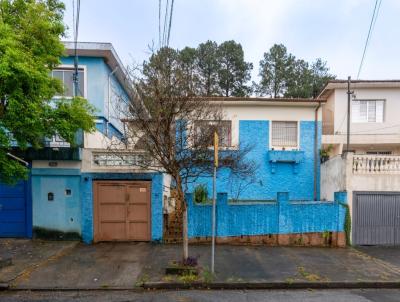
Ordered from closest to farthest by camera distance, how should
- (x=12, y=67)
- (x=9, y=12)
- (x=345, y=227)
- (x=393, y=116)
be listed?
(x=12, y=67), (x=9, y=12), (x=345, y=227), (x=393, y=116)

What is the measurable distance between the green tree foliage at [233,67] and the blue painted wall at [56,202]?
90.7 ft

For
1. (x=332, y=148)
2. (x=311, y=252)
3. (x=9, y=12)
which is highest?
(x=9, y=12)

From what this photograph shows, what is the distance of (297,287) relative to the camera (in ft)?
24.0

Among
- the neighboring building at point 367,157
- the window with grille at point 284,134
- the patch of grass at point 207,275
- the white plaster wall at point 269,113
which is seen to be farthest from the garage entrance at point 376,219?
the patch of grass at point 207,275

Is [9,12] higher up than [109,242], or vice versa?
[9,12]

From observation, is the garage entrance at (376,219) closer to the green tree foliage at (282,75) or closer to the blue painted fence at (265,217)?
the blue painted fence at (265,217)

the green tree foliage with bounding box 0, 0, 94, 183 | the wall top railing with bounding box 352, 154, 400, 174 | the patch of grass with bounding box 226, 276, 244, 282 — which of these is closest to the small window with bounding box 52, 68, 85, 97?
the green tree foliage with bounding box 0, 0, 94, 183

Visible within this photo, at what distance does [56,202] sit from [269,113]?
10.6 m

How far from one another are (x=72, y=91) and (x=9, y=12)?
6.03m

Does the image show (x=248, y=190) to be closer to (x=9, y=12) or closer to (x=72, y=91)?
(x=72, y=91)

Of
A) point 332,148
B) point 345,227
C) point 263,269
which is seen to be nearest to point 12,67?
point 263,269

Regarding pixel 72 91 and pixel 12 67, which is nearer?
pixel 12 67

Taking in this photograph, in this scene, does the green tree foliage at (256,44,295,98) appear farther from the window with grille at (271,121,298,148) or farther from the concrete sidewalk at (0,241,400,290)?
the concrete sidewalk at (0,241,400,290)

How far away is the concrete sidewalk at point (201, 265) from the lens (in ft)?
24.0
